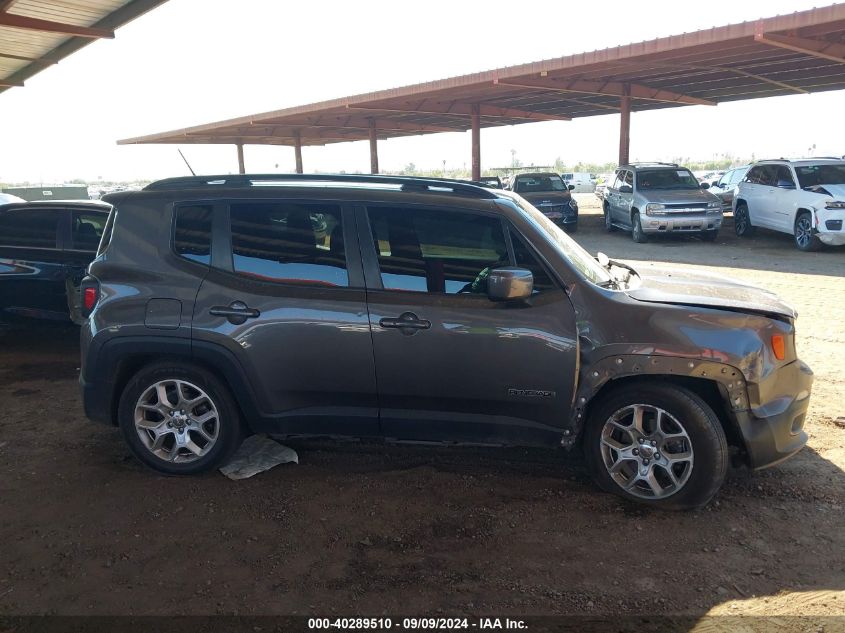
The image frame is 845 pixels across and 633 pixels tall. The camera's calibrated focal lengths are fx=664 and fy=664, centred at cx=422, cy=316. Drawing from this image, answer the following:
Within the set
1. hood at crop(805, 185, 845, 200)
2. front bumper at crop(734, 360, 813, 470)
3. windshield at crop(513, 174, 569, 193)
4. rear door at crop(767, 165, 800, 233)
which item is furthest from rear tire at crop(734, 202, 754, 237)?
front bumper at crop(734, 360, 813, 470)

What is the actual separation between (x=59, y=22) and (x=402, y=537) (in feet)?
50.9

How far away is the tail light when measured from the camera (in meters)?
4.26

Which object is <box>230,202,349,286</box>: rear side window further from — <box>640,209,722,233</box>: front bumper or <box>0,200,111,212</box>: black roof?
<box>640,209,722,233</box>: front bumper

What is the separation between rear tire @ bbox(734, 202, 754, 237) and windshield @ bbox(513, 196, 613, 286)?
1454 centimetres

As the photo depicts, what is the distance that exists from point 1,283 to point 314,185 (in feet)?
16.1

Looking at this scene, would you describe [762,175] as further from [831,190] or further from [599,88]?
[599,88]

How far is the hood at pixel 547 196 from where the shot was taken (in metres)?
19.4

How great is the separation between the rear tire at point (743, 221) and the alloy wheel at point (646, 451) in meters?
15.1

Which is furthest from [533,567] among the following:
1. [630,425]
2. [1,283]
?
[1,283]

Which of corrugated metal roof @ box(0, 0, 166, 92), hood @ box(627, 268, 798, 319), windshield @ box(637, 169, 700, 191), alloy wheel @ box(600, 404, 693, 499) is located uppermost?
corrugated metal roof @ box(0, 0, 166, 92)

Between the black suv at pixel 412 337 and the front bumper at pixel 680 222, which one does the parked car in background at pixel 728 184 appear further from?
the black suv at pixel 412 337

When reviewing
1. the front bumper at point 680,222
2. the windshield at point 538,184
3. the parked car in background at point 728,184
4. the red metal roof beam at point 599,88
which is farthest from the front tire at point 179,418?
the parked car in background at point 728,184

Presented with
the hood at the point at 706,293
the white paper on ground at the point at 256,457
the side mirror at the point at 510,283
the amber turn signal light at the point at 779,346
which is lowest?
the white paper on ground at the point at 256,457

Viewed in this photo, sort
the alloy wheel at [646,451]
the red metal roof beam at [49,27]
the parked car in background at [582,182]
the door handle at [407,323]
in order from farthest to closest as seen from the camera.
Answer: the parked car in background at [582,182], the red metal roof beam at [49,27], the door handle at [407,323], the alloy wheel at [646,451]
